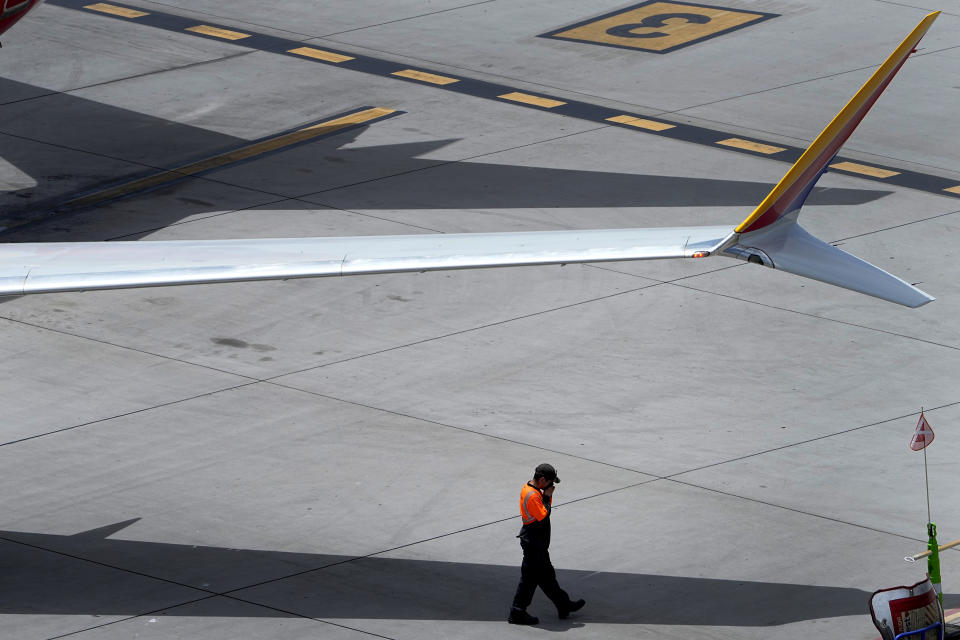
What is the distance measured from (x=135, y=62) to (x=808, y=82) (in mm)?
12702

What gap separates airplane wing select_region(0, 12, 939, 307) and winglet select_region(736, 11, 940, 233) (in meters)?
0.01

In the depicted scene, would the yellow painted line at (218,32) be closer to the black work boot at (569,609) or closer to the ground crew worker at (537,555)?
the ground crew worker at (537,555)

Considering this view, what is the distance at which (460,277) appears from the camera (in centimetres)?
2242

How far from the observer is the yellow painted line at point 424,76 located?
31.0 meters

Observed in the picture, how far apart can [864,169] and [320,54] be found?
446 inches

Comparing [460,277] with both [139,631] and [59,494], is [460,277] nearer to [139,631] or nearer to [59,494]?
[59,494]

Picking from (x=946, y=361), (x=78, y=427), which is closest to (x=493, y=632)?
(x=78, y=427)

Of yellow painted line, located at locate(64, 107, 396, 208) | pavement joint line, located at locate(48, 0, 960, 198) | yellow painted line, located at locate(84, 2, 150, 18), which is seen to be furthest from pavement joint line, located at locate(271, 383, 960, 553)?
yellow painted line, located at locate(84, 2, 150, 18)

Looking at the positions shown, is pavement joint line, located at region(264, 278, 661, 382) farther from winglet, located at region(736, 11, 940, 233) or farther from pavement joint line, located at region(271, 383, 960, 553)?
winglet, located at region(736, 11, 940, 233)

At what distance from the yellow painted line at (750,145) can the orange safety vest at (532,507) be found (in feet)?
47.3

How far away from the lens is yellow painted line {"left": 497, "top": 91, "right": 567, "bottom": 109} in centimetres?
2970

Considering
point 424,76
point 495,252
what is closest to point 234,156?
point 424,76

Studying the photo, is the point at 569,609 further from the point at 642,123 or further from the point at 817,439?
the point at 642,123

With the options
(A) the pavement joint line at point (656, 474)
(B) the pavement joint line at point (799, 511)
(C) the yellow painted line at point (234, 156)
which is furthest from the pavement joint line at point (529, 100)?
(B) the pavement joint line at point (799, 511)
